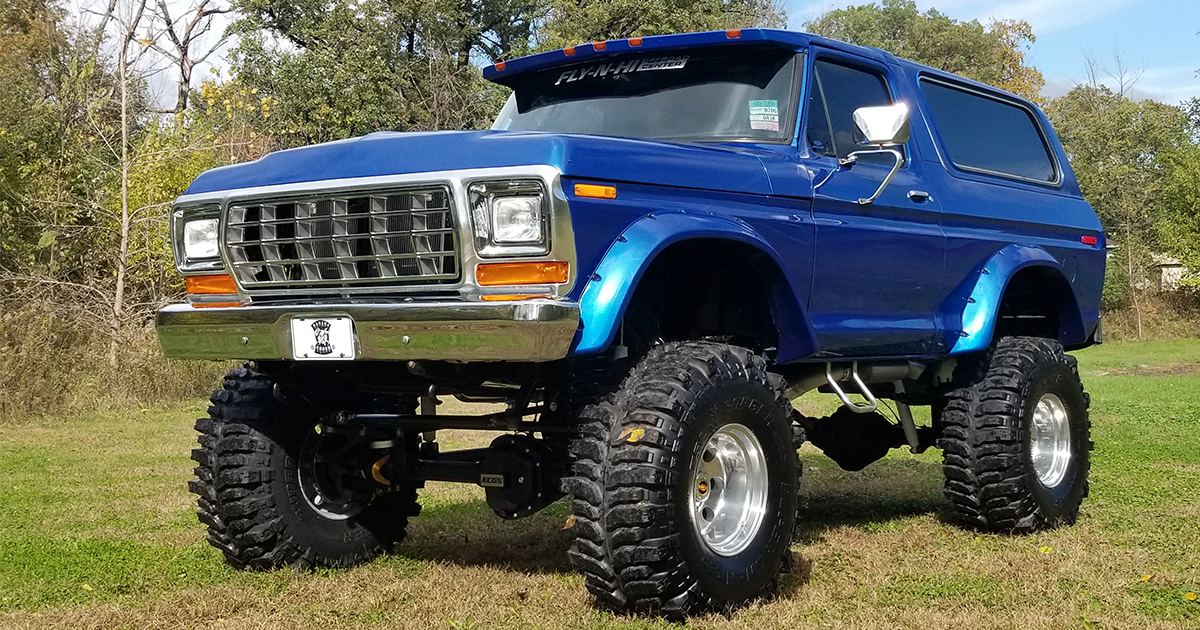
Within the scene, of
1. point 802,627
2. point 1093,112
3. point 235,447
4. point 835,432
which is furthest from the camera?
point 1093,112

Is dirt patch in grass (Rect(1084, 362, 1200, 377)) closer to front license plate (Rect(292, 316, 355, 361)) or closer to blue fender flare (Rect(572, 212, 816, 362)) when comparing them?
blue fender flare (Rect(572, 212, 816, 362))

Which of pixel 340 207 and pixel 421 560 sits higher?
pixel 340 207

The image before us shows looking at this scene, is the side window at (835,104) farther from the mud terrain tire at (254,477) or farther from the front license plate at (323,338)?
the mud terrain tire at (254,477)

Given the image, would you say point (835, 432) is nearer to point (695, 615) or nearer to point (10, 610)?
point (695, 615)

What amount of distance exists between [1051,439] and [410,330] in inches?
161

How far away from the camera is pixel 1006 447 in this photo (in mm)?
6359

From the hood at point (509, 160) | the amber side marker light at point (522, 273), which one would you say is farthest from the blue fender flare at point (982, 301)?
the amber side marker light at point (522, 273)

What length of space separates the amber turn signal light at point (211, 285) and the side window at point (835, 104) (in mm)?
2470

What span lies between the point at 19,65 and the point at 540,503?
955 inches

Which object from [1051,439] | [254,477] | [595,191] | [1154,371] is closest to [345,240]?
[595,191]

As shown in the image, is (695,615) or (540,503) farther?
(540,503)

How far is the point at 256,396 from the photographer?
5496 mm

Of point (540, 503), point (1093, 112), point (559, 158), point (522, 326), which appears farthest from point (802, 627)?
point (1093, 112)

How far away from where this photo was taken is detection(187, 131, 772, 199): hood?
170 inches
